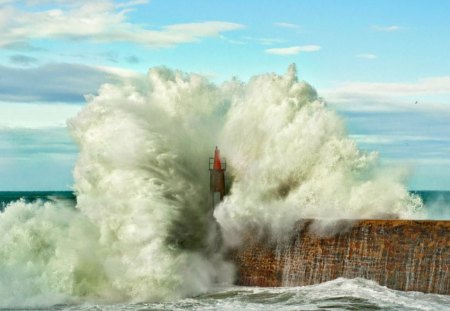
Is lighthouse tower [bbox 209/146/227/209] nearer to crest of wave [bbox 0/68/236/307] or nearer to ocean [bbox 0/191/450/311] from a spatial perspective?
crest of wave [bbox 0/68/236/307]

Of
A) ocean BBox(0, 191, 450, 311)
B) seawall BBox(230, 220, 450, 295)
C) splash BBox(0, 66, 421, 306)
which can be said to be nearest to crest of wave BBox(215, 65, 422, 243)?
splash BBox(0, 66, 421, 306)

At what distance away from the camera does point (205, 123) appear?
2047 centimetres

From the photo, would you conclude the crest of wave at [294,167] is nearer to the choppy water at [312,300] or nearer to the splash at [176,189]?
the splash at [176,189]

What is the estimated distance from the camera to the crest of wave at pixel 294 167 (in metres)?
18.3

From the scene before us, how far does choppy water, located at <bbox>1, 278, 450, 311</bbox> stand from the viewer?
14.5 m

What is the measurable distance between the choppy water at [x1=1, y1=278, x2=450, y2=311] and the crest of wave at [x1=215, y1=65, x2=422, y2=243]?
204 centimetres

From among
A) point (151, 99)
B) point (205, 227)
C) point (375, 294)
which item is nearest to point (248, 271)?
point (205, 227)

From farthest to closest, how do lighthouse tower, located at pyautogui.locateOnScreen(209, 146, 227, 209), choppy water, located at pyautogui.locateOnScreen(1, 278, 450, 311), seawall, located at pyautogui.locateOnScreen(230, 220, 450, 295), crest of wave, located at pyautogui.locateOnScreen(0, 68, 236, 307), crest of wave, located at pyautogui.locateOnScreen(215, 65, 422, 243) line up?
lighthouse tower, located at pyautogui.locateOnScreen(209, 146, 227, 209)
crest of wave, located at pyautogui.locateOnScreen(215, 65, 422, 243)
crest of wave, located at pyautogui.locateOnScreen(0, 68, 236, 307)
seawall, located at pyautogui.locateOnScreen(230, 220, 450, 295)
choppy water, located at pyautogui.locateOnScreen(1, 278, 450, 311)

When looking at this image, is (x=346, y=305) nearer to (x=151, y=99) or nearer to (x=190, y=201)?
(x=190, y=201)

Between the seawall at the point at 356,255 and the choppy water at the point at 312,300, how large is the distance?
29 centimetres

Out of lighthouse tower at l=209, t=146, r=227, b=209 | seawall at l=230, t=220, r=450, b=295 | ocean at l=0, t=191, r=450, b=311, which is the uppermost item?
lighthouse tower at l=209, t=146, r=227, b=209

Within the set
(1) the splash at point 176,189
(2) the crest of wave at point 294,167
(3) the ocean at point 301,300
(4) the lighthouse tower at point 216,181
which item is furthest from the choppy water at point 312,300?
(4) the lighthouse tower at point 216,181

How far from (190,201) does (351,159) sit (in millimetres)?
4164

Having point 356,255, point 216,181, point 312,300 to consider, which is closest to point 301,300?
point 312,300
